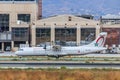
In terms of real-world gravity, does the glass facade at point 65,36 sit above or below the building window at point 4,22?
below

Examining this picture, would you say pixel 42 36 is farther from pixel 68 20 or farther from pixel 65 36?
pixel 68 20

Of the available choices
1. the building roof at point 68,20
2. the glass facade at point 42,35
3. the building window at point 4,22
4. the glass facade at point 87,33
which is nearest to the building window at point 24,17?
the building window at point 4,22

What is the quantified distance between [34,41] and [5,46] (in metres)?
9.70

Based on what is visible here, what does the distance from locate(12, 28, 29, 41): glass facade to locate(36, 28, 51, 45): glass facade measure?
315 cm

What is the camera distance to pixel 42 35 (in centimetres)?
14812

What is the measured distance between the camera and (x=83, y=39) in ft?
488

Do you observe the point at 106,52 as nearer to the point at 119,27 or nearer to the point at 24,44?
the point at 119,27

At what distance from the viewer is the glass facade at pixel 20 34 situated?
148750mm

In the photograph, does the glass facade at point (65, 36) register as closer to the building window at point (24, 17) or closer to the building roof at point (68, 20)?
the building roof at point (68, 20)

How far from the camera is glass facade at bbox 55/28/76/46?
148 metres

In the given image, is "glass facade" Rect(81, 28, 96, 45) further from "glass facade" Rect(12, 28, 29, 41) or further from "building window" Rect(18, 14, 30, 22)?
"building window" Rect(18, 14, 30, 22)

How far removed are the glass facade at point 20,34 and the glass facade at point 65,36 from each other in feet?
27.9

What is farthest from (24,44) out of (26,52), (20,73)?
(20,73)

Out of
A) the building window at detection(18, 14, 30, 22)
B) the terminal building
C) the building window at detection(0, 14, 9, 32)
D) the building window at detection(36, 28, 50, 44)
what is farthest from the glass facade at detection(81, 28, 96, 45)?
the building window at detection(0, 14, 9, 32)
